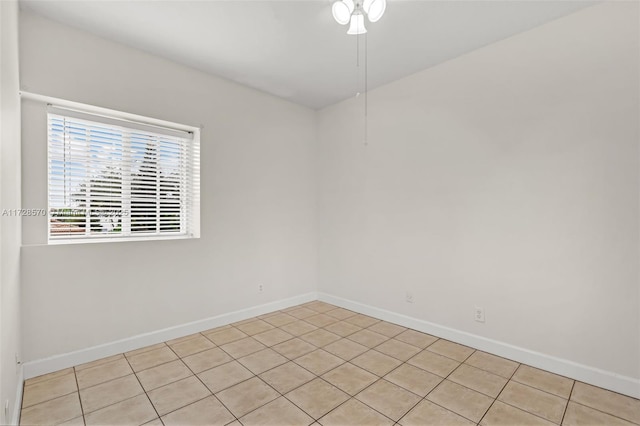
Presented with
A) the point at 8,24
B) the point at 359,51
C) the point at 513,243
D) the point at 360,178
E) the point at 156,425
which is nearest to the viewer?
the point at 8,24

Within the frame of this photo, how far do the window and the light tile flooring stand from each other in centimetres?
113

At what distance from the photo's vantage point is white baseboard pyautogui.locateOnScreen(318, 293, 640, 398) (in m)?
2.19

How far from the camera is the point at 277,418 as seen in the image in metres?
1.92

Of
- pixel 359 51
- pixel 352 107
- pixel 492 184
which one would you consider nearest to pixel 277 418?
pixel 492 184

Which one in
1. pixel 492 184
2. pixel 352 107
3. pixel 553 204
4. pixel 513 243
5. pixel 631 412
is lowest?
pixel 631 412

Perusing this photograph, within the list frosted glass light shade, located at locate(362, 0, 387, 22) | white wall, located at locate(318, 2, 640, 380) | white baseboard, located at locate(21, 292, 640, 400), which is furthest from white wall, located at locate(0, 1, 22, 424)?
white wall, located at locate(318, 2, 640, 380)

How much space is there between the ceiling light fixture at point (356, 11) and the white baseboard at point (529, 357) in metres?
2.79

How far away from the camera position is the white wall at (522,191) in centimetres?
222

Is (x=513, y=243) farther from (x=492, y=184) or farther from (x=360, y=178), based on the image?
(x=360, y=178)

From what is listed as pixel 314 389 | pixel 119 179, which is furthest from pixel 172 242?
pixel 314 389

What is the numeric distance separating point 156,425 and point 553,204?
3.16 meters

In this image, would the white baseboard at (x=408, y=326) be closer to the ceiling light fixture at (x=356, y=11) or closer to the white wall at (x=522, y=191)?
the white wall at (x=522, y=191)

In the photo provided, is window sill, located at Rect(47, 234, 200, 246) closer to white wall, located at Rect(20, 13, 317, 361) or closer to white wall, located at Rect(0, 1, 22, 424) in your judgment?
white wall, located at Rect(20, 13, 317, 361)

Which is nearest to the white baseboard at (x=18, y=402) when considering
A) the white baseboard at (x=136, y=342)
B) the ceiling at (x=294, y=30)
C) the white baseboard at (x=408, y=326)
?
the white baseboard at (x=408, y=326)
